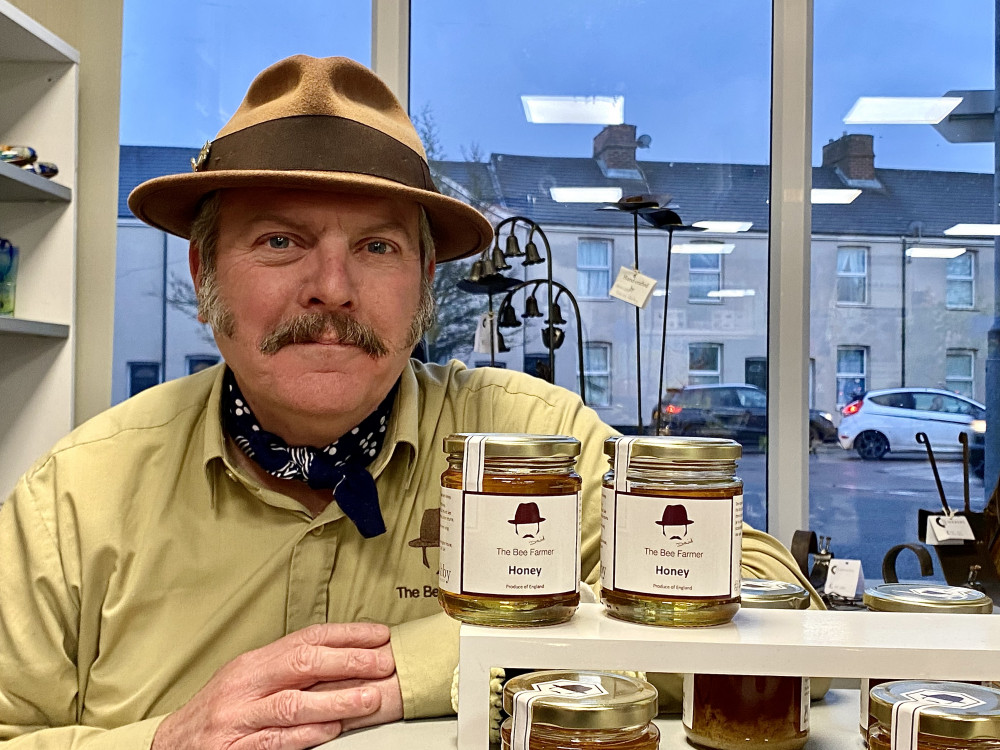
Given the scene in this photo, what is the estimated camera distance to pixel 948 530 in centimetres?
237

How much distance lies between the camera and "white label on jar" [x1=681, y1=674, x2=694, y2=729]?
900 mm

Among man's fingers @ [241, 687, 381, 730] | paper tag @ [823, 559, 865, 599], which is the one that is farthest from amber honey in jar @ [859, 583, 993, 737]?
paper tag @ [823, 559, 865, 599]

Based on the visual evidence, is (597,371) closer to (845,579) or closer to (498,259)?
(498,259)

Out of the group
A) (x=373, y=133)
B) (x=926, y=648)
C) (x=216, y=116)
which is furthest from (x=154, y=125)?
(x=926, y=648)

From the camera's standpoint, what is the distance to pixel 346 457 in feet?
4.38

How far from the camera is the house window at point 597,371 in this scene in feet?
8.66

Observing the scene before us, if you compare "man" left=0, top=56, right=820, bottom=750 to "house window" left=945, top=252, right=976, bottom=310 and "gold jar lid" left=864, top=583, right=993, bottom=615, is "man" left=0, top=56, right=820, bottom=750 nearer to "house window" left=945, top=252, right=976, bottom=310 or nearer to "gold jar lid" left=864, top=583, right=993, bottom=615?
"gold jar lid" left=864, top=583, right=993, bottom=615

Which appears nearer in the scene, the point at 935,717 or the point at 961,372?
the point at 935,717

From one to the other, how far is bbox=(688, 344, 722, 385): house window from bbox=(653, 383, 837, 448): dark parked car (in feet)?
0.07

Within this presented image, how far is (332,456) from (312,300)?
0.23 m

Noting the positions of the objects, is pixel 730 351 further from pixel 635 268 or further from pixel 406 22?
pixel 406 22

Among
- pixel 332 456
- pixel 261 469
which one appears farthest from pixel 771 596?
pixel 261 469

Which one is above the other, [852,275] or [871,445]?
[852,275]

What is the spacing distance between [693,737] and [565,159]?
6.61 ft
